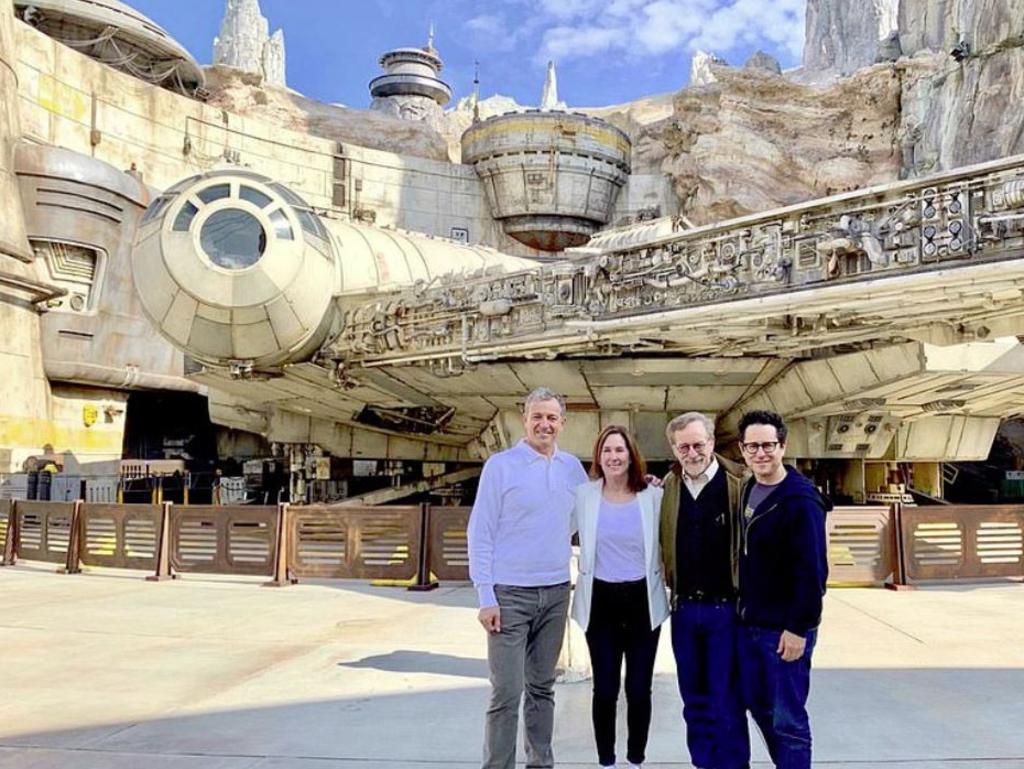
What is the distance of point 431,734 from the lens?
16.4 feet

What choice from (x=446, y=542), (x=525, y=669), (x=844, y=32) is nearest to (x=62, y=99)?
(x=446, y=542)

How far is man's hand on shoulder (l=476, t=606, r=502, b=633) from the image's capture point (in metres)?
3.98

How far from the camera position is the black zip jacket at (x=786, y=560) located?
3.63 m

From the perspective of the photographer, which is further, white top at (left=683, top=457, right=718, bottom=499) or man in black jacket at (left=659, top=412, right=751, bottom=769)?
white top at (left=683, top=457, right=718, bottom=499)

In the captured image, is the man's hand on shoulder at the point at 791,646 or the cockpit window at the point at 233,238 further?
the cockpit window at the point at 233,238

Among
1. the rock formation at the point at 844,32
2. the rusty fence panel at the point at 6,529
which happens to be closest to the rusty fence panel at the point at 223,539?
the rusty fence panel at the point at 6,529

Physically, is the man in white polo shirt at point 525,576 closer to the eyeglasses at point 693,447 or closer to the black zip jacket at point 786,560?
the eyeglasses at point 693,447

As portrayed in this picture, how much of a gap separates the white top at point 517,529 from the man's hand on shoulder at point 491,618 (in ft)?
0.12

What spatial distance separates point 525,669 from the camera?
4.23 metres

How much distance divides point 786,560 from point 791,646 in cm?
40

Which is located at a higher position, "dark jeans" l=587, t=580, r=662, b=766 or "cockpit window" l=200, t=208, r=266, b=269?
"cockpit window" l=200, t=208, r=266, b=269

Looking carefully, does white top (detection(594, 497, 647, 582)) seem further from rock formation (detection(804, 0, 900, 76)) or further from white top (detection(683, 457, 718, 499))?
rock formation (detection(804, 0, 900, 76))

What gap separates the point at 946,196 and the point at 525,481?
6.70m

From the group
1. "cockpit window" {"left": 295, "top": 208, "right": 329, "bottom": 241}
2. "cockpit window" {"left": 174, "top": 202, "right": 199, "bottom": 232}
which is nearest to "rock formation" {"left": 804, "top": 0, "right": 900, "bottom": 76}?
"cockpit window" {"left": 295, "top": 208, "right": 329, "bottom": 241}
